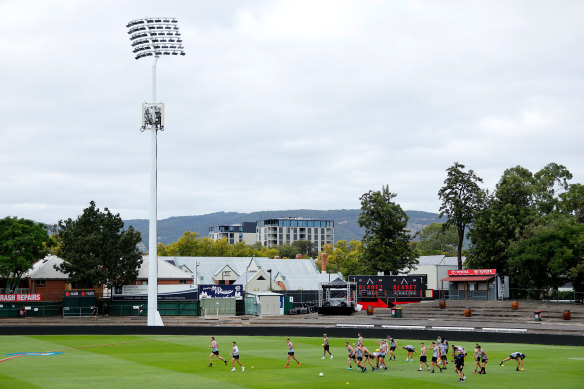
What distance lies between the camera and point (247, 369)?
3991 cm

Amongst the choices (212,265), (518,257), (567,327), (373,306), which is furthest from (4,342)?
(212,265)

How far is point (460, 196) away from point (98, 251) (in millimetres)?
55265

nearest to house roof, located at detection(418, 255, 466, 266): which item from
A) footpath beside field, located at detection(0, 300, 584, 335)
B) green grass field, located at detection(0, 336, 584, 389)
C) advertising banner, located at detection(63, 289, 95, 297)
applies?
footpath beside field, located at detection(0, 300, 584, 335)

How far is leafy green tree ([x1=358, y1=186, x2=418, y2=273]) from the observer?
97000mm

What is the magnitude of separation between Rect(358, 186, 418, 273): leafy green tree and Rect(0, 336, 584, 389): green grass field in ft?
130

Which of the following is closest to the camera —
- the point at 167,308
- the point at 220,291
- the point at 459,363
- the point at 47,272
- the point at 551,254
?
the point at 459,363

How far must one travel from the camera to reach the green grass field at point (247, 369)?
3384 centimetres

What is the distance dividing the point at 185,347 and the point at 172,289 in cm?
4350

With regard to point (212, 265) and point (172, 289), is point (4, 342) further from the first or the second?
point (212, 265)

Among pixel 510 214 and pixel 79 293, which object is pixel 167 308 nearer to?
pixel 79 293

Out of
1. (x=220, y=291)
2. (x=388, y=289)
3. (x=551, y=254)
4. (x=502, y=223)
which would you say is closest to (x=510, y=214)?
(x=502, y=223)

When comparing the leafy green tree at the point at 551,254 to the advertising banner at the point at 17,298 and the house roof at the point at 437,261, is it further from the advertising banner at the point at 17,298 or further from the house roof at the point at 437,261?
the advertising banner at the point at 17,298

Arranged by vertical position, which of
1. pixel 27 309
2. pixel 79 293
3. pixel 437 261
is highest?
pixel 437 261

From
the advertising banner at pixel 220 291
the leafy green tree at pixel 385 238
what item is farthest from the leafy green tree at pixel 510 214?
the advertising banner at pixel 220 291
